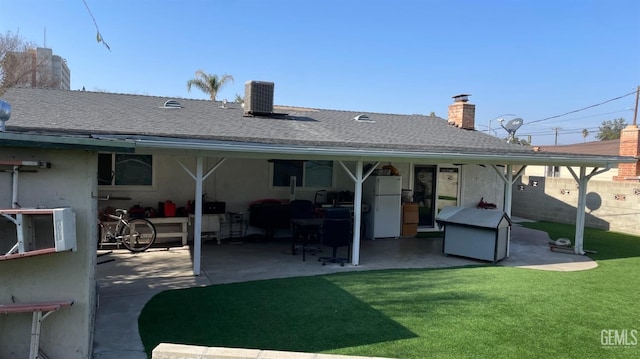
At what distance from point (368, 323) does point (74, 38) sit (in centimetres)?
584

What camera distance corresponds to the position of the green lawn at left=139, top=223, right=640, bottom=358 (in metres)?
4.42

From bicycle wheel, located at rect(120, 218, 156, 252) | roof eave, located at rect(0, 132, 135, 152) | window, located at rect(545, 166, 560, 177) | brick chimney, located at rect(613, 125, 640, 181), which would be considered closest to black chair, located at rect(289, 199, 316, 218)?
bicycle wheel, located at rect(120, 218, 156, 252)

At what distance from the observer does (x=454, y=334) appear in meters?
4.73

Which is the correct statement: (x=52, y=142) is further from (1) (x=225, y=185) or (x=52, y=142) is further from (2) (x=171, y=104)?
(2) (x=171, y=104)

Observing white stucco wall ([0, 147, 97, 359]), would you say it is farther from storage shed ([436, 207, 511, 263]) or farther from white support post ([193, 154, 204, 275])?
storage shed ([436, 207, 511, 263])

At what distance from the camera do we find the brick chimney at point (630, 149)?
14306 millimetres

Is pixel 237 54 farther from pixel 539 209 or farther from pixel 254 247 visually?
pixel 539 209

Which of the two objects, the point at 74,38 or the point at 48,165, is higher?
the point at 74,38

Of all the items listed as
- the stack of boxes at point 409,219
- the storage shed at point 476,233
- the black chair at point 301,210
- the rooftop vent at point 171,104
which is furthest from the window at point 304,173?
the storage shed at point 476,233

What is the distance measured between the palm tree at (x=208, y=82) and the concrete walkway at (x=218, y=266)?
21.1 metres

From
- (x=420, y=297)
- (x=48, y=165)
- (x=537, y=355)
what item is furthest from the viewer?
(x=420, y=297)

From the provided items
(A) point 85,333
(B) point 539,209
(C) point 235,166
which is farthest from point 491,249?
(B) point 539,209

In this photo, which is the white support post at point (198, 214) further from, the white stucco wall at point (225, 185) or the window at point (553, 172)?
the window at point (553, 172)
